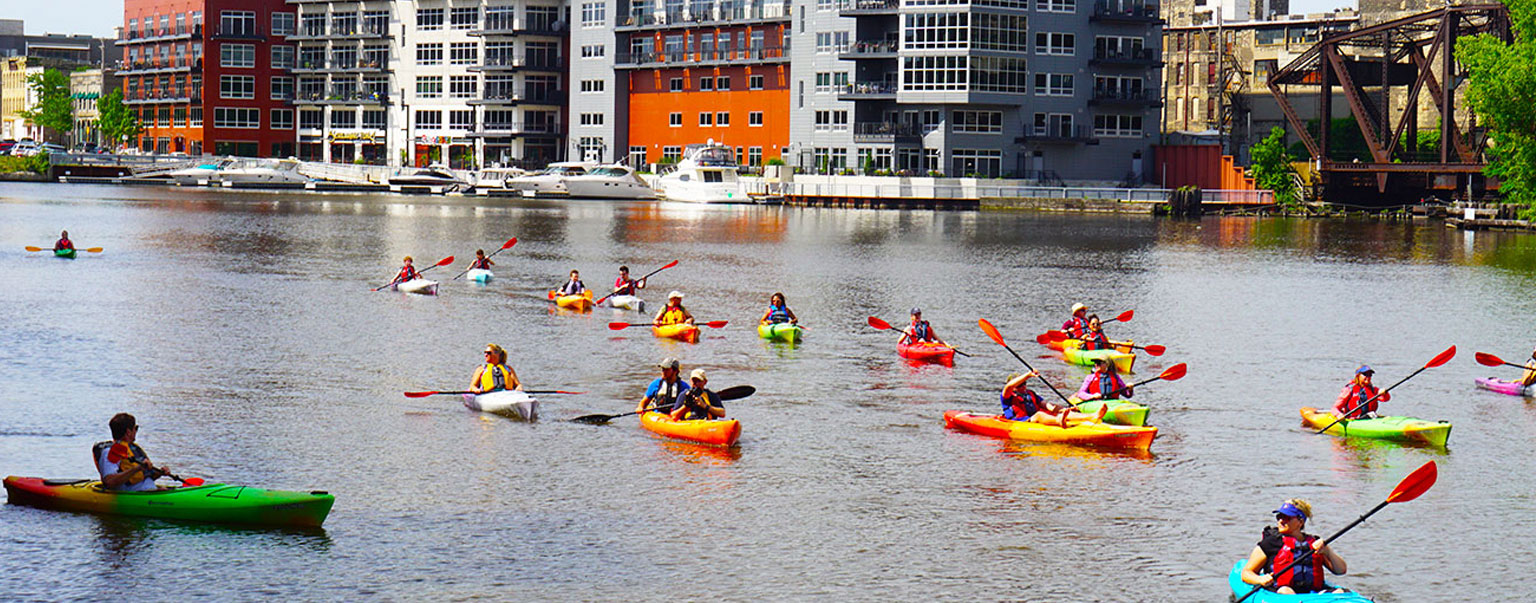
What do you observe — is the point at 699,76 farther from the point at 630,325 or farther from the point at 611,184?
the point at 630,325

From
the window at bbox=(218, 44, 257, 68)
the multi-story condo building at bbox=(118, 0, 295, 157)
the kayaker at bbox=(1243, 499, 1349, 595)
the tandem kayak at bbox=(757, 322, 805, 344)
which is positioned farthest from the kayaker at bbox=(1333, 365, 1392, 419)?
the window at bbox=(218, 44, 257, 68)

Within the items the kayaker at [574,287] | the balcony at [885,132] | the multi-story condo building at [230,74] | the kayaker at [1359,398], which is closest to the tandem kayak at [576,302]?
the kayaker at [574,287]

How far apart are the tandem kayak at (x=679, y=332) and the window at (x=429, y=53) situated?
130050 millimetres

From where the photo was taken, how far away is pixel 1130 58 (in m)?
135

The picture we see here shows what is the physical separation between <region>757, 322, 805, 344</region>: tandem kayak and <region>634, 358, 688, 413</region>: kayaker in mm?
13799

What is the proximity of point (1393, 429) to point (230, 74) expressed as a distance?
6482 inches

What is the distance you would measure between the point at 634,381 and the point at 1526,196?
7808 centimetres

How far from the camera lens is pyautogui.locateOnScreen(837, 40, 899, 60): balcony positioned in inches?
5231

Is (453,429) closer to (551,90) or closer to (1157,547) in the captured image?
(1157,547)

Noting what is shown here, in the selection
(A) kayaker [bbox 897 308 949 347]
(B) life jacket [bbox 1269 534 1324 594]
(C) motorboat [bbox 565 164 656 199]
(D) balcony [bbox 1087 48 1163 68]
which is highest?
(D) balcony [bbox 1087 48 1163 68]

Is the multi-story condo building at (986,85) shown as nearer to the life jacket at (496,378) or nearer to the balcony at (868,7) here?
the balcony at (868,7)

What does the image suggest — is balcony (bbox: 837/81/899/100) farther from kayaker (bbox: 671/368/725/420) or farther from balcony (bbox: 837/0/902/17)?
kayaker (bbox: 671/368/725/420)

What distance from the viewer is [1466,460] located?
32.1 metres

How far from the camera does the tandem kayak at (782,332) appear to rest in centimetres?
4756
